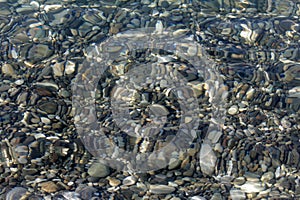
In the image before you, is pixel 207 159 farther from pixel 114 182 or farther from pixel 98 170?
pixel 98 170

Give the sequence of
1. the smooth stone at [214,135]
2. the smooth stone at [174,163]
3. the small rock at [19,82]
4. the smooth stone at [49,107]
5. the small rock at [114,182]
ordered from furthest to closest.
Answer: the small rock at [19,82]
the smooth stone at [49,107]
the smooth stone at [214,135]
the smooth stone at [174,163]
the small rock at [114,182]

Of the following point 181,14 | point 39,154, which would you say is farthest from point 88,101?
point 181,14

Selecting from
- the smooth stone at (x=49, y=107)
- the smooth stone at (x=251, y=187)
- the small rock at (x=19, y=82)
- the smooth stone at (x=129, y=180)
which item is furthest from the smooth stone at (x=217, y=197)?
the small rock at (x=19, y=82)

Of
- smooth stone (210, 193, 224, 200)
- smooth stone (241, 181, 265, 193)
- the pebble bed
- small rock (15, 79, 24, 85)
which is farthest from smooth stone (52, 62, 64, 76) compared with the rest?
smooth stone (241, 181, 265, 193)

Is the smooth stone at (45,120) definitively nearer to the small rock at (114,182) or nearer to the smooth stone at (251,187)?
the small rock at (114,182)

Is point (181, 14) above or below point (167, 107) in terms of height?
above

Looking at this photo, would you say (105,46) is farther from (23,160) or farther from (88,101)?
(23,160)
